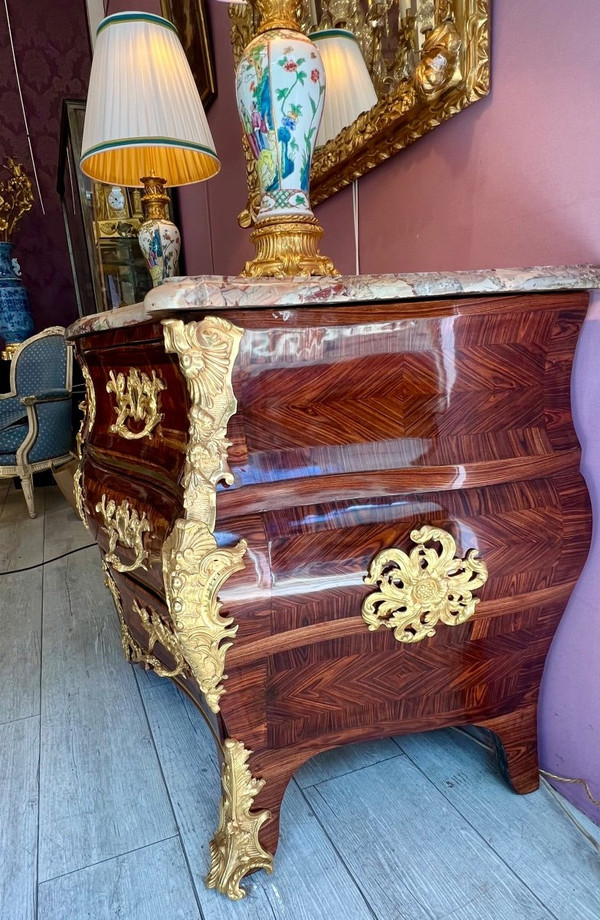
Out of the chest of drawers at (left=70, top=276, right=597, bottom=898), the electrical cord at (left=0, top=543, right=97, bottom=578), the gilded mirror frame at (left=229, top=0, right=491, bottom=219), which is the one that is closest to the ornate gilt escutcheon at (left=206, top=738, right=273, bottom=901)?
the chest of drawers at (left=70, top=276, right=597, bottom=898)

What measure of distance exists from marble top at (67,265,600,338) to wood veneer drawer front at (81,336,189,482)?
0.28 feet

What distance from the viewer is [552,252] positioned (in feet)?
2.57

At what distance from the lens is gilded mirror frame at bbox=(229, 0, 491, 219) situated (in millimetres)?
826

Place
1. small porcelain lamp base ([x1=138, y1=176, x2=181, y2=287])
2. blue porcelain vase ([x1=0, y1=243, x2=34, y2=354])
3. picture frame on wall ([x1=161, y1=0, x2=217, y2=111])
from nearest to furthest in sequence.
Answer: small porcelain lamp base ([x1=138, y1=176, x2=181, y2=287]) → picture frame on wall ([x1=161, y1=0, x2=217, y2=111]) → blue porcelain vase ([x1=0, y1=243, x2=34, y2=354])

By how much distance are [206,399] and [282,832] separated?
718 mm

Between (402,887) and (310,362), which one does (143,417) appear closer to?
(310,362)

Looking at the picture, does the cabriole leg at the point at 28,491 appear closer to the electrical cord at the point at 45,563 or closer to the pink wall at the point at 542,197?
the electrical cord at the point at 45,563

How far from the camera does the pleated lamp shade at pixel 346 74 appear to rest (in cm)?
108

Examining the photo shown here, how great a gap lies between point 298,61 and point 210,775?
120 cm

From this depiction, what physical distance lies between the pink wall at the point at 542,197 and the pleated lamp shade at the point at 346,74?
128 millimetres

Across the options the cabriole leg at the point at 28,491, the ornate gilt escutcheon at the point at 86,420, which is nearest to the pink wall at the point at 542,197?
the ornate gilt escutcheon at the point at 86,420

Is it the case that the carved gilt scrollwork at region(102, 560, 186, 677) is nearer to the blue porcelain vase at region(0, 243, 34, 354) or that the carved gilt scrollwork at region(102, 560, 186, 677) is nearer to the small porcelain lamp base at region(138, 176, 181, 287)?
the small porcelain lamp base at region(138, 176, 181, 287)

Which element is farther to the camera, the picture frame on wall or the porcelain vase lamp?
the picture frame on wall

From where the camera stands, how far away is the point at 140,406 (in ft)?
2.59
